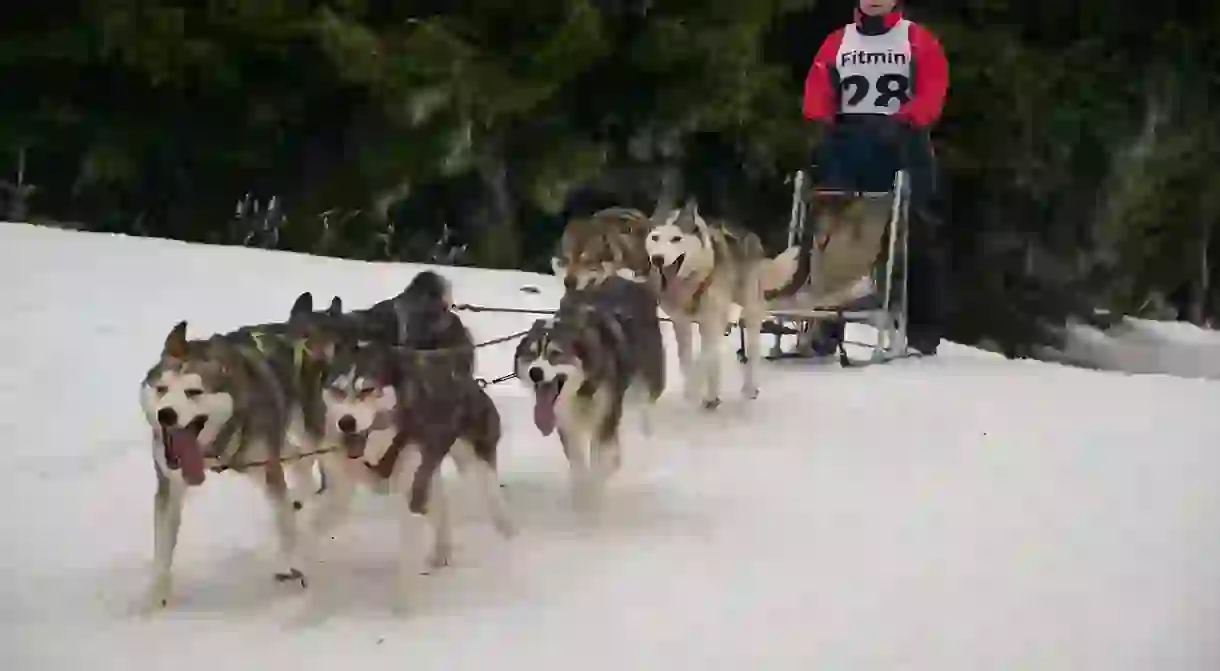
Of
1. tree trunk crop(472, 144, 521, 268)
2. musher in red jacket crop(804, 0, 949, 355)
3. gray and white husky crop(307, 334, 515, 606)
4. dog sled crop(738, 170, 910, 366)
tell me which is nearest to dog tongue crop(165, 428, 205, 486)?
gray and white husky crop(307, 334, 515, 606)

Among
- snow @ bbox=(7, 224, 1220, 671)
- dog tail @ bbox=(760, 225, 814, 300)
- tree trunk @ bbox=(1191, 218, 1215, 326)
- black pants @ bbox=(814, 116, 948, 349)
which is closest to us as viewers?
snow @ bbox=(7, 224, 1220, 671)

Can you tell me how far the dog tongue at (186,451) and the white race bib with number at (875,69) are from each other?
13.9 ft

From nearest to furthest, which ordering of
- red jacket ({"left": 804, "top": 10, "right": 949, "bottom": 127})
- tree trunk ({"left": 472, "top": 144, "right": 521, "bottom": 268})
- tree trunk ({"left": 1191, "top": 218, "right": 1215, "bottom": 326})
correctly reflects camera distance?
red jacket ({"left": 804, "top": 10, "right": 949, "bottom": 127}), tree trunk ({"left": 472, "top": 144, "right": 521, "bottom": 268}), tree trunk ({"left": 1191, "top": 218, "right": 1215, "bottom": 326})

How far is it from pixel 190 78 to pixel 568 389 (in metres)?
5.54

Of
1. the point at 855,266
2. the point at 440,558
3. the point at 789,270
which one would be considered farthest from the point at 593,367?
the point at 855,266

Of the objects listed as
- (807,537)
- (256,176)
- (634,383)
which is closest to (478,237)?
(256,176)

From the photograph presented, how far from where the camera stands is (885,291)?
607 centimetres

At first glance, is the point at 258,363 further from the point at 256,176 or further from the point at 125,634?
the point at 256,176

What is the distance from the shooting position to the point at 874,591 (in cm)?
286

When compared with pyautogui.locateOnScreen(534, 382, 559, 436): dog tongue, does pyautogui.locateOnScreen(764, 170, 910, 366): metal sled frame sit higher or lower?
higher

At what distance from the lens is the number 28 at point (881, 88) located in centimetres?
605

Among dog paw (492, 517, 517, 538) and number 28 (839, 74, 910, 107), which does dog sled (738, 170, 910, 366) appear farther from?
dog paw (492, 517, 517, 538)

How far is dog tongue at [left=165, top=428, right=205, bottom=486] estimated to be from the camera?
8.33 feet

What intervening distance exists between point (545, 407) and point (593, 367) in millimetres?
189
